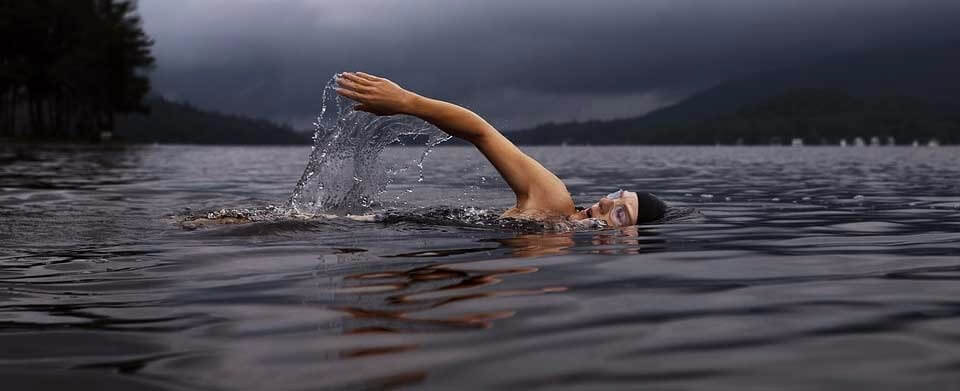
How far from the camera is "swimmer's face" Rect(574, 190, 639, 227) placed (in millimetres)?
8328

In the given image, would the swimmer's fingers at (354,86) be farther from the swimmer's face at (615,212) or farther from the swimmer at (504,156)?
the swimmer's face at (615,212)

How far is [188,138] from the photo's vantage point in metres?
186

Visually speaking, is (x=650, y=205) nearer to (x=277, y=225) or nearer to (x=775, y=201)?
(x=277, y=225)

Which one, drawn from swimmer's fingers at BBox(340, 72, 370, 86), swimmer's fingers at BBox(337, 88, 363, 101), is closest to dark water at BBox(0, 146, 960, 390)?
swimmer's fingers at BBox(337, 88, 363, 101)

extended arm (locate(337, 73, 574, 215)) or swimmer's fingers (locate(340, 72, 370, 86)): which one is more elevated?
swimmer's fingers (locate(340, 72, 370, 86))

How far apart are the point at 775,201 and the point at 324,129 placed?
281 inches

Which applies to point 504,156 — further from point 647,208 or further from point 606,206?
point 647,208

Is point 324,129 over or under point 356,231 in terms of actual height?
over

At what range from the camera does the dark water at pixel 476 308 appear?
289 centimetres

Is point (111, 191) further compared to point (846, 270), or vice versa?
point (111, 191)

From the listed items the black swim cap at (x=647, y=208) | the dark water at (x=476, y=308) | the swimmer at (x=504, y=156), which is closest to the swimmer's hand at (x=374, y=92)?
the swimmer at (x=504, y=156)

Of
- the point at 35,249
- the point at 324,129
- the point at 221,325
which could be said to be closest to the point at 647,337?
the point at 221,325

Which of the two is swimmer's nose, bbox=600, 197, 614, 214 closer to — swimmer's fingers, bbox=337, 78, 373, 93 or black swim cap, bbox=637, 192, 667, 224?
black swim cap, bbox=637, 192, 667, 224

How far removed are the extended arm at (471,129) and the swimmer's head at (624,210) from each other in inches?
15.3
